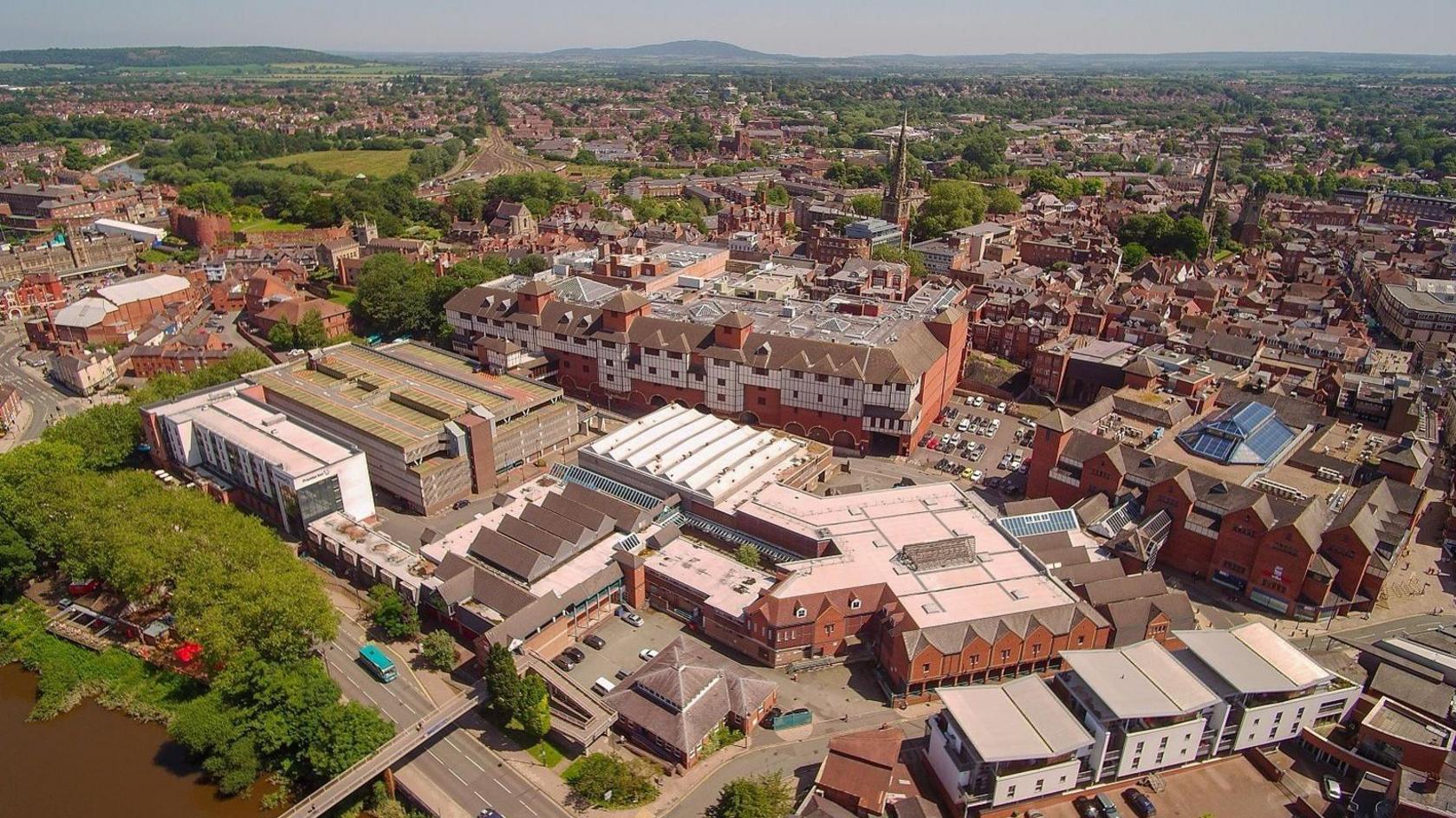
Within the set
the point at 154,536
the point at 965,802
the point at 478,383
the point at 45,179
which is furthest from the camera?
the point at 45,179

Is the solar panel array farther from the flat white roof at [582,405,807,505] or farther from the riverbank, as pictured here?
the riverbank

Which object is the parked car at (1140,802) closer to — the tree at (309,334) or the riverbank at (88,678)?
the riverbank at (88,678)

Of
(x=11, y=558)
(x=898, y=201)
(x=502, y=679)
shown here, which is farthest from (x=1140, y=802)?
(x=898, y=201)

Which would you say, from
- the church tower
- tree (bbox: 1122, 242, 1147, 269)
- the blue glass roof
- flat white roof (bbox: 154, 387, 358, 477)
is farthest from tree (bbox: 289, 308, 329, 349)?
tree (bbox: 1122, 242, 1147, 269)

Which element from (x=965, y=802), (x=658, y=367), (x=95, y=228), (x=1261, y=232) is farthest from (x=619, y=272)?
(x=1261, y=232)

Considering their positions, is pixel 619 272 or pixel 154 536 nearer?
pixel 154 536

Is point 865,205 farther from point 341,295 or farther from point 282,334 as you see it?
point 282,334

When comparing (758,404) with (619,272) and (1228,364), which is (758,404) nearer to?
(619,272)
